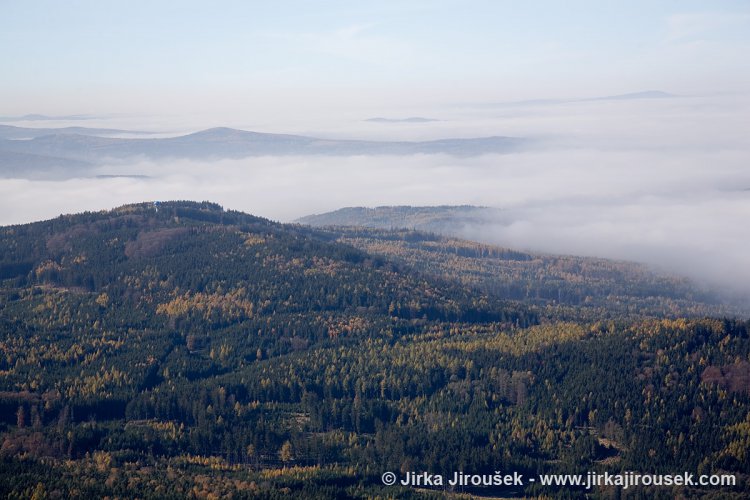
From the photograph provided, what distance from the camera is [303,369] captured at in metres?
200

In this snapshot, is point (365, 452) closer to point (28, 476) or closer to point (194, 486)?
point (194, 486)

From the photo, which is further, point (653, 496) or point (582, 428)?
point (582, 428)

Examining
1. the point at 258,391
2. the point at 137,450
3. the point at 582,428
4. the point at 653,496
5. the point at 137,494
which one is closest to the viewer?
the point at 137,494

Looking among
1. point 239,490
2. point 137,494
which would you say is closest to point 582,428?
point 239,490

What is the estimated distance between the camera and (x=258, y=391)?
7426 inches

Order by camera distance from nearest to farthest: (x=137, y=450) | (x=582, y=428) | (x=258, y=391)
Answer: (x=137, y=450) < (x=582, y=428) < (x=258, y=391)

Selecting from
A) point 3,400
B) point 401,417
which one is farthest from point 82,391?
point 401,417

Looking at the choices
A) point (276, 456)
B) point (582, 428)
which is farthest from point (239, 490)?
point (582, 428)

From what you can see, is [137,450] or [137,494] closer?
[137,494]

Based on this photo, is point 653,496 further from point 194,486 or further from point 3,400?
point 3,400

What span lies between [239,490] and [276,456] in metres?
22.4

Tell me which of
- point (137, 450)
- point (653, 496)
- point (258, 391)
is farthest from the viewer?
point (258, 391)

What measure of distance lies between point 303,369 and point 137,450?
1715 inches

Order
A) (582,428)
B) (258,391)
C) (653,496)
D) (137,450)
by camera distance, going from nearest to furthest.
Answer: (653,496), (137,450), (582,428), (258,391)
